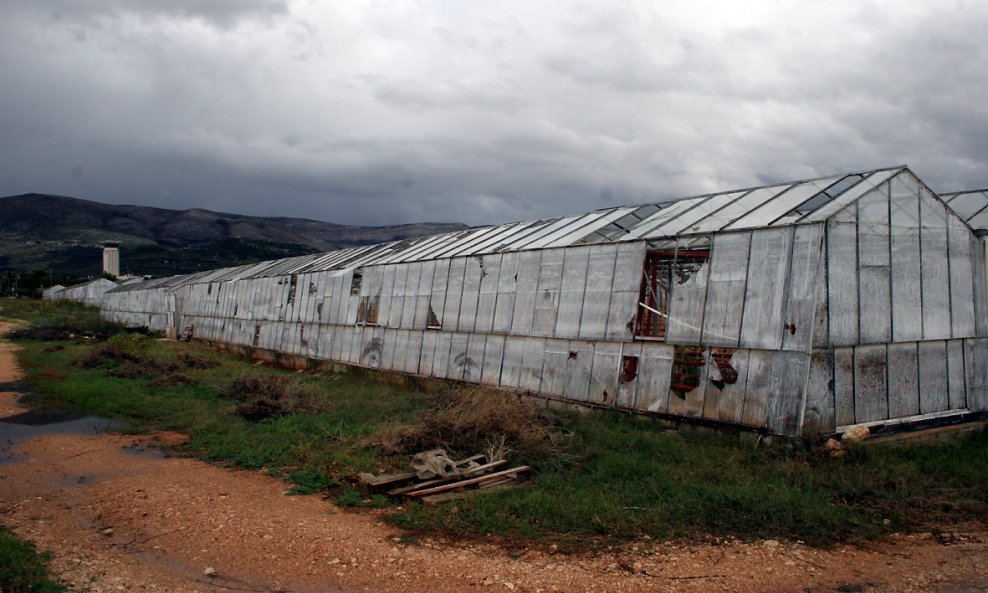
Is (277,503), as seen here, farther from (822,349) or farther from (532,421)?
(822,349)

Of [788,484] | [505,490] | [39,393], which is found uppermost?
[788,484]

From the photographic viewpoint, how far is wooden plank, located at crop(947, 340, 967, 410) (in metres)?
14.5

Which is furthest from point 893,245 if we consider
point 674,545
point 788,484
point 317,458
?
point 317,458

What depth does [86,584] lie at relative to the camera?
649cm

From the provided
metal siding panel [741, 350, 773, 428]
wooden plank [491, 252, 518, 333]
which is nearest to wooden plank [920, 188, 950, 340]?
metal siding panel [741, 350, 773, 428]

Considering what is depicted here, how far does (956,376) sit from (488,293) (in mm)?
12126

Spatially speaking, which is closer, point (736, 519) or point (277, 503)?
point (736, 519)

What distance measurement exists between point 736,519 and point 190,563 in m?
6.64

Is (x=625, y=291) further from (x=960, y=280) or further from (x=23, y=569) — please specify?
(x=23, y=569)

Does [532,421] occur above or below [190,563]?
above

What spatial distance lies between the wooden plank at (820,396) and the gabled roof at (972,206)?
8.09 meters

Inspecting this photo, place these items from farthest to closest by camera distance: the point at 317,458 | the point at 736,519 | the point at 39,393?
the point at 39,393, the point at 317,458, the point at 736,519

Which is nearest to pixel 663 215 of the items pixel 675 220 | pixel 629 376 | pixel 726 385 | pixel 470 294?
pixel 675 220

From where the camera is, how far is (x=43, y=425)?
15.5m
